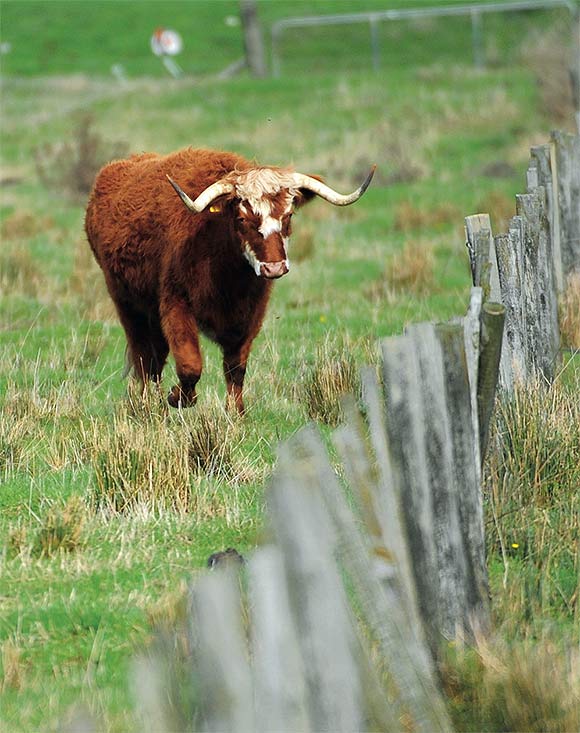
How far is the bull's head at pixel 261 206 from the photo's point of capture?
7215mm

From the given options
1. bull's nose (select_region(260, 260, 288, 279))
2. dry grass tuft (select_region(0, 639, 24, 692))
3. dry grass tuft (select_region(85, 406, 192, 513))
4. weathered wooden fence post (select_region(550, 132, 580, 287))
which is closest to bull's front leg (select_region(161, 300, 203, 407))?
bull's nose (select_region(260, 260, 288, 279))

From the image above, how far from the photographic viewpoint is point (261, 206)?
23.9 ft

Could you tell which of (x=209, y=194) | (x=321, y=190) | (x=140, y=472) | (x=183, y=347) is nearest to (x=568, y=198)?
(x=321, y=190)

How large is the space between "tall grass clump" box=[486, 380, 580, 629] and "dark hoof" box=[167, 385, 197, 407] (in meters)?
2.34

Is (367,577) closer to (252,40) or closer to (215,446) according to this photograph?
(215,446)

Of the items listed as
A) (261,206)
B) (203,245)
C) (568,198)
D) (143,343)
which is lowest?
(143,343)

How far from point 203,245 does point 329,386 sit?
1.11 m

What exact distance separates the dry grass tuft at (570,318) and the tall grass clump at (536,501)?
2395mm

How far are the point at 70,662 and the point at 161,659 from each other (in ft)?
4.01

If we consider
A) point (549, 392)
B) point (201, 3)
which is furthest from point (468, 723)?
point (201, 3)

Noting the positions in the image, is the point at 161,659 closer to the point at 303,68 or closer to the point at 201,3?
the point at 303,68

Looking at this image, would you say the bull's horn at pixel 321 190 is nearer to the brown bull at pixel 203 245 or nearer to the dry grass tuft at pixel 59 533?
the brown bull at pixel 203 245

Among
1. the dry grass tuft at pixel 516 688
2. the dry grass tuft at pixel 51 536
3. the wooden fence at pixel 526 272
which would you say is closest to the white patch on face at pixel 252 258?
the wooden fence at pixel 526 272

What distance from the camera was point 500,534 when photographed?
4.71 meters
